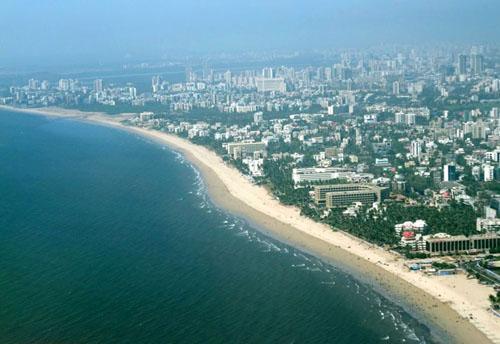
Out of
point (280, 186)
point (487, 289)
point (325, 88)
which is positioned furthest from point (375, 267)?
point (325, 88)

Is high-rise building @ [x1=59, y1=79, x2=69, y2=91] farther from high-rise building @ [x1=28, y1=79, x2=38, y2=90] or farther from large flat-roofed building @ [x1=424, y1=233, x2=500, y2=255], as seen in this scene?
large flat-roofed building @ [x1=424, y1=233, x2=500, y2=255]

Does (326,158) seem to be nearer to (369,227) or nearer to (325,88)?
(369,227)

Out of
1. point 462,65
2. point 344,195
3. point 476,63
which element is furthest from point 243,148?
point 476,63

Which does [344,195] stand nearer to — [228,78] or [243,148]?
[243,148]

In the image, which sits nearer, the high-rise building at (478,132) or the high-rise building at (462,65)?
the high-rise building at (478,132)

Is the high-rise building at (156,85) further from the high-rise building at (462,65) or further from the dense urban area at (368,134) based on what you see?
the high-rise building at (462,65)

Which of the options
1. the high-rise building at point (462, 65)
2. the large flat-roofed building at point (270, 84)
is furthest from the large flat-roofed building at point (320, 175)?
the high-rise building at point (462, 65)

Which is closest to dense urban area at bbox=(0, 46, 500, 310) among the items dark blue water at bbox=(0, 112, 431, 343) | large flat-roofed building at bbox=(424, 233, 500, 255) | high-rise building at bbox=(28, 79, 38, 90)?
large flat-roofed building at bbox=(424, 233, 500, 255)
